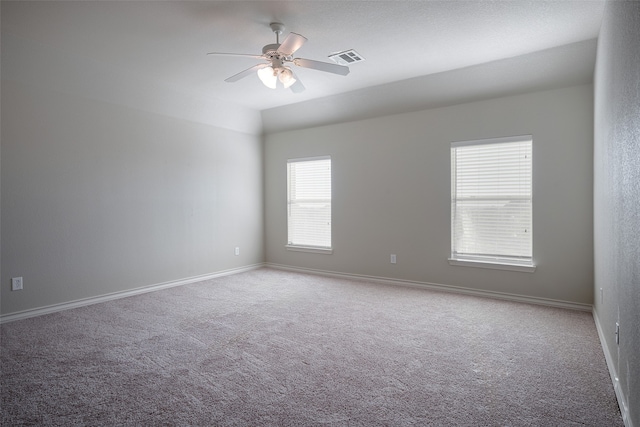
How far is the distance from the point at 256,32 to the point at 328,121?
100 inches

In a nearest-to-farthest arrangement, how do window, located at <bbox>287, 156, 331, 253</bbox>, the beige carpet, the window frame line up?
the beige carpet
the window frame
window, located at <bbox>287, 156, 331, 253</bbox>

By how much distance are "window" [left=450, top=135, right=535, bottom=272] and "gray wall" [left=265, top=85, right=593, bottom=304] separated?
0.32ft

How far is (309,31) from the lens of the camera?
3.28 m

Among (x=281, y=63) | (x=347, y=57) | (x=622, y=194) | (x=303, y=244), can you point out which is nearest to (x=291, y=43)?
(x=281, y=63)

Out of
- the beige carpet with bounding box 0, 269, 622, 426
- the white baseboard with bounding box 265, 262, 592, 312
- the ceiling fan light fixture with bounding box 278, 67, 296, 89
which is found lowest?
the beige carpet with bounding box 0, 269, 622, 426

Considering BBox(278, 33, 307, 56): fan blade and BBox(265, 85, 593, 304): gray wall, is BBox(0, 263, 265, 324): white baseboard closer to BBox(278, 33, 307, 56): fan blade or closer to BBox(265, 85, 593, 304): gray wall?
BBox(265, 85, 593, 304): gray wall

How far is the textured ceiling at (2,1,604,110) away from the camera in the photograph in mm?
2893

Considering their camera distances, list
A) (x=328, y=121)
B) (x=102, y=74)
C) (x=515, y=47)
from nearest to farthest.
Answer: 1. (x=515, y=47)
2. (x=102, y=74)
3. (x=328, y=121)

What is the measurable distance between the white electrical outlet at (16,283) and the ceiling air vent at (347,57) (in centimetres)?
393

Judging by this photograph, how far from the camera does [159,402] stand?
212cm

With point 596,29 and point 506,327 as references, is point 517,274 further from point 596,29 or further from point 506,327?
point 596,29

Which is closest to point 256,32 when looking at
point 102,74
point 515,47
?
point 102,74

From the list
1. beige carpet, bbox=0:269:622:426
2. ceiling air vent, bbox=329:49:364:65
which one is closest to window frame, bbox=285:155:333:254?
beige carpet, bbox=0:269:622:426

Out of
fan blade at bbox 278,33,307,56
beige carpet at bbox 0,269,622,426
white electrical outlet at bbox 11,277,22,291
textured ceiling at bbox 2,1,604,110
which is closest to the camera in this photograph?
beige carpet at bbox 0,269,622,426
